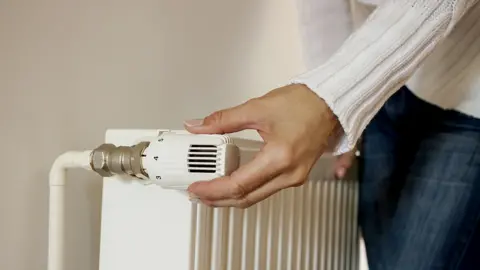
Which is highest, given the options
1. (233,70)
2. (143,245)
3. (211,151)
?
(233,70)

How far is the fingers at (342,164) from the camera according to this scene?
3.02 ft

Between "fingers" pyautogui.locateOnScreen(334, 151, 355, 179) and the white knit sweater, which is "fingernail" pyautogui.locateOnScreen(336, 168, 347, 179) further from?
the white knit sweater

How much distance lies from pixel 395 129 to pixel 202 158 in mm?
377

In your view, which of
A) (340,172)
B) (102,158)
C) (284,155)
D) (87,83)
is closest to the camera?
(284,155)

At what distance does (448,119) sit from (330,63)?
0.91ft

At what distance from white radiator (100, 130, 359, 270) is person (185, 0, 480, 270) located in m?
0.09

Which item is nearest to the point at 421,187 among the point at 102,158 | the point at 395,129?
the point at 395,129

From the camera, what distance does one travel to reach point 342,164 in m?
0.92

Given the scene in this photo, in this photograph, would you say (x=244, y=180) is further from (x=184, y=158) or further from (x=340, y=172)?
(x=340, y=172)

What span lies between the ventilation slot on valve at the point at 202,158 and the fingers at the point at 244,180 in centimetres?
1

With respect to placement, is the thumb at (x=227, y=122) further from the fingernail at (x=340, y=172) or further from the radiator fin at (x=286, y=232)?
the fingernail at (x=340, y=172)

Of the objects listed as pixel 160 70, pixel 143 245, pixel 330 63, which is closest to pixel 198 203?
pixel 143 245

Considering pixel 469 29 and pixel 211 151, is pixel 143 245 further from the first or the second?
pixel 469 29

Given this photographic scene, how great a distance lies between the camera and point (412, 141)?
87cm
